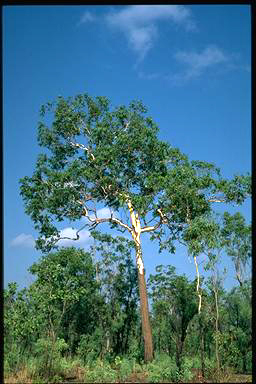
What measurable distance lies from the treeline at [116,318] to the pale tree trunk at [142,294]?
361 mm

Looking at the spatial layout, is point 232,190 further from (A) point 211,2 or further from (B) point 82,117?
(A) point 211,2

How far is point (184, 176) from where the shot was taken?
569 inches

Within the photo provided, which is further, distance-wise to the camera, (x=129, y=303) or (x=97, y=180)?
(x=129, y=303)

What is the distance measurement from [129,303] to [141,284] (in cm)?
519

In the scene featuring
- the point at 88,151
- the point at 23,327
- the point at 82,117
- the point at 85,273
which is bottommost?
the point at 23,327

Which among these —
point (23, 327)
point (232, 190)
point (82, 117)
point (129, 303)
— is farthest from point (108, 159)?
point (129, 303)

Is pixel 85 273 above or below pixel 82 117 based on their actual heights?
below

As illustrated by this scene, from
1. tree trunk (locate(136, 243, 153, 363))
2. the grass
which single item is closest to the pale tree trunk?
tree trunk (locate(136, 243, 153, 363))

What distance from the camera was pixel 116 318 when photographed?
1902cm

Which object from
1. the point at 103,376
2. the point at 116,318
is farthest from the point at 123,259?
the point at 103,376

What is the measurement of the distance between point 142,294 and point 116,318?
16.2 ft

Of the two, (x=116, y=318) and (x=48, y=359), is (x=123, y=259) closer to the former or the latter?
(x=116, y=318)

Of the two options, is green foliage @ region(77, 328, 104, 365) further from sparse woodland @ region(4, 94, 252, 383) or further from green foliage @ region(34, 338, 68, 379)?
green foliage @ region(34, 338, 68, 379)

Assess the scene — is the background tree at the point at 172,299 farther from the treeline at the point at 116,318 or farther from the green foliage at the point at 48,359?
the green foliage at the point at 48,359
